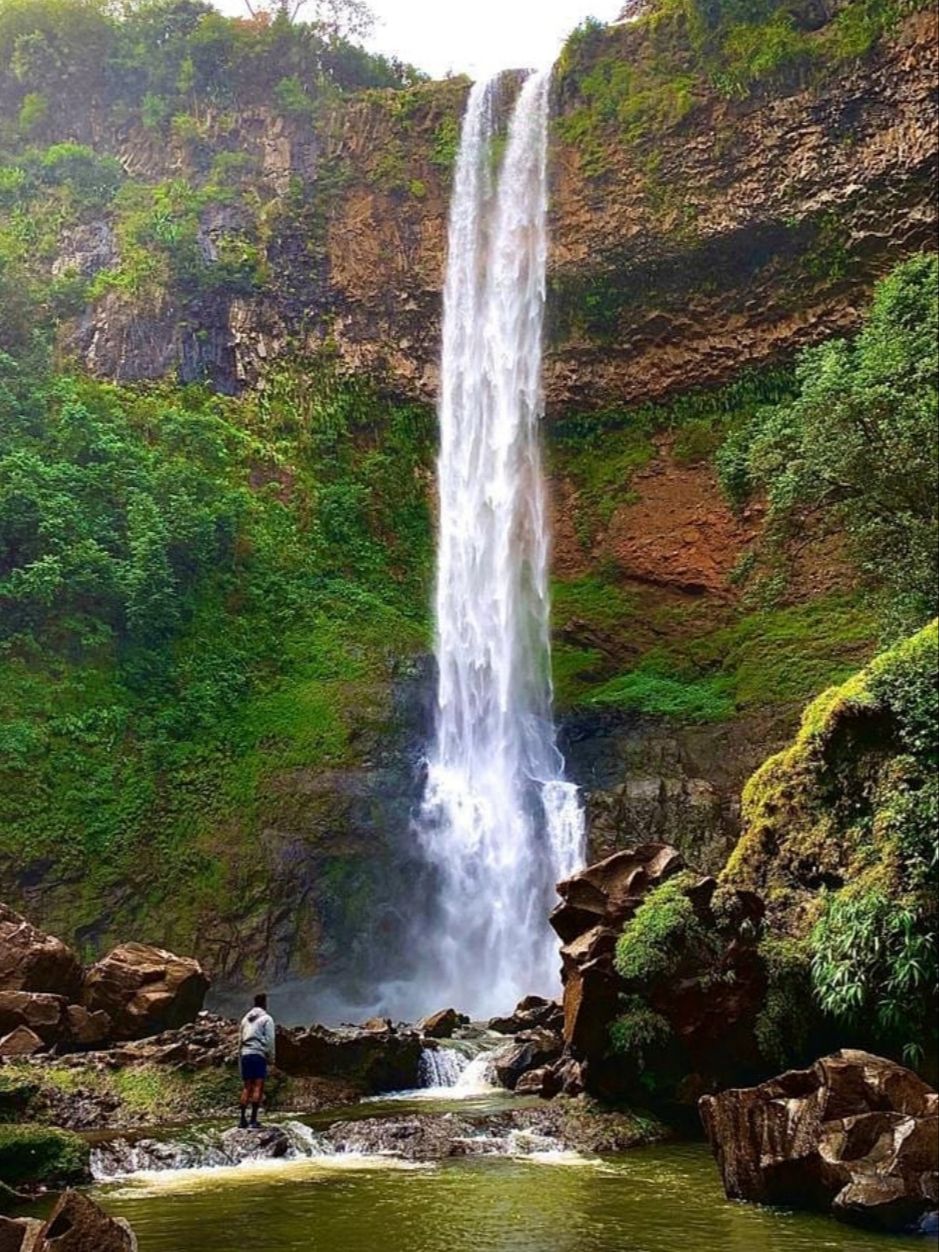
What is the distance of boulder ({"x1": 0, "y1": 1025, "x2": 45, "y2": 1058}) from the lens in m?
13.7

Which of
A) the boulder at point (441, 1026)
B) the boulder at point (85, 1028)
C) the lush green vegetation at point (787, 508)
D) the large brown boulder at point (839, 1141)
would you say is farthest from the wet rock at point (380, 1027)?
the lush green vegetation at point (787, 508)

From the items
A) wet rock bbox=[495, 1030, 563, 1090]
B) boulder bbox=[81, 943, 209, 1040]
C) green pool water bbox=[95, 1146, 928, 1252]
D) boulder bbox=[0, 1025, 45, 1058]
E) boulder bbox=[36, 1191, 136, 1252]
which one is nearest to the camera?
boulder bbox=[36, 1191, 136, 1252]

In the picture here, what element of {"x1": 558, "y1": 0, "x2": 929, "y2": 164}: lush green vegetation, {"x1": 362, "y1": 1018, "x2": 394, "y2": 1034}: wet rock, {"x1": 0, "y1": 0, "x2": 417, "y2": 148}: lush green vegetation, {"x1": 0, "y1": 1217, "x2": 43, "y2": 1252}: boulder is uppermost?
{"x1": 0, "y1": 0, "x2": 417, "y2": 148}: lush green vegetation

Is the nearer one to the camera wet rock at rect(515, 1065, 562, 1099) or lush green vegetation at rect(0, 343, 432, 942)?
wet rock at rect(515, 1065, 562, 1099)

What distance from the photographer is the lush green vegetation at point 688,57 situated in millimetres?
25672

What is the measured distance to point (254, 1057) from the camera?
38.1 feet

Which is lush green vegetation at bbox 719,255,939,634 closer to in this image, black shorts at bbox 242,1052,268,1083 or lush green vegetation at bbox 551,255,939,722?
lush green vegetation at bbox 551,255,939,722

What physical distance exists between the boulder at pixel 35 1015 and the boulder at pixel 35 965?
543mm

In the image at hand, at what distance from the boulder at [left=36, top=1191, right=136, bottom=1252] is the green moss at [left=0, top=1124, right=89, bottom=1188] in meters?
4.16

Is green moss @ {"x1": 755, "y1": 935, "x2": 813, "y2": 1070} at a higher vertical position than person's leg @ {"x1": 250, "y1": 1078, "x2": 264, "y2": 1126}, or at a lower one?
higher

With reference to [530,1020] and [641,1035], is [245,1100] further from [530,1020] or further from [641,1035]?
[530,1020]

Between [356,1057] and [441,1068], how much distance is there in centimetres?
131

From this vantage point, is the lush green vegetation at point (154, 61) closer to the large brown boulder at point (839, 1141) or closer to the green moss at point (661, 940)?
the green moss at point (661, 940)

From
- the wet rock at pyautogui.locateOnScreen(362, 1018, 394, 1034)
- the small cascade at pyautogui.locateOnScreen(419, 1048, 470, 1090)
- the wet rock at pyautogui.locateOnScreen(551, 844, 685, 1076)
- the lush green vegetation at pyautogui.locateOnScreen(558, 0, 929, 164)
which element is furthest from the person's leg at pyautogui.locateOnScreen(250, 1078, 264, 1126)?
the lush green vegetation at pyautogui.locateOnScreen(558, 0, 929, 164)
